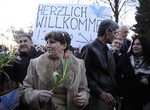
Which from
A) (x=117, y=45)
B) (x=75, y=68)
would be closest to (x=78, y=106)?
(x=75, y=68)

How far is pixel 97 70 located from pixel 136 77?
66 cm

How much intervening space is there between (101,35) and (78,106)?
1237 millimetres

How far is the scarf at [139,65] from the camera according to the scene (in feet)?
14.3

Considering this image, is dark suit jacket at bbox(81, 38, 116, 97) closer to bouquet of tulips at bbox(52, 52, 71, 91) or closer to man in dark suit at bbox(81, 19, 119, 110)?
man in dark suit at bbox(81, 19, 119, 110)

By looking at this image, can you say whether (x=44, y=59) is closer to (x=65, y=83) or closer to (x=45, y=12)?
(x=65, y=83)

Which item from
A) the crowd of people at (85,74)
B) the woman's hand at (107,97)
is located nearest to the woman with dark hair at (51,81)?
the crowd of people at (85,74)

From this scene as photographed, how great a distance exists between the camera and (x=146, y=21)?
27.1 metres

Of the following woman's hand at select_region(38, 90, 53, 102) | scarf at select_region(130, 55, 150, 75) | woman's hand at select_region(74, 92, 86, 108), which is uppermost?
scarf at select_region(130, 55, 150, 75)

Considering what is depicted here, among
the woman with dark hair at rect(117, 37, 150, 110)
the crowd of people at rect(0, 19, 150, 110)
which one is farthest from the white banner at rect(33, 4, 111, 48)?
the woman with dark hair at rect(117, 37, 150, 110)

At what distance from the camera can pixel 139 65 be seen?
4398 millimetres

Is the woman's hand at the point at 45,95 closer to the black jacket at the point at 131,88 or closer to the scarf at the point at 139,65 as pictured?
the black jacket at the point at 131,88

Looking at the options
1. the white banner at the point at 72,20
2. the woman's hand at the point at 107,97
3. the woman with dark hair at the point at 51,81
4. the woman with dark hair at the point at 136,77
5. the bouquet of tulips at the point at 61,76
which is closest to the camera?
the bouquet of tulips at the point at 61,76

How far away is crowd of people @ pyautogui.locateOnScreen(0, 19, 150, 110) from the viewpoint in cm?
321

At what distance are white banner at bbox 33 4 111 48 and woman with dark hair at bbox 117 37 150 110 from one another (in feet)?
6.20
